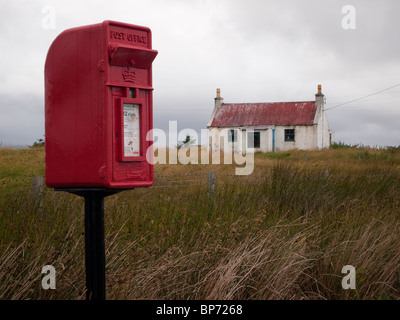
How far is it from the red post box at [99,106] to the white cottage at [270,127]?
34.6 metres

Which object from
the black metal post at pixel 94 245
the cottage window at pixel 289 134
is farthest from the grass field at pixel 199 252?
the cottage window at pixel 289 134

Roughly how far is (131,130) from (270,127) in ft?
118

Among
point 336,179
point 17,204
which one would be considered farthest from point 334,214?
point 17,204

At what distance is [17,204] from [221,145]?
112 ft

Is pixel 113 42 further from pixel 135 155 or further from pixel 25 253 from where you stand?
pixel 25 253

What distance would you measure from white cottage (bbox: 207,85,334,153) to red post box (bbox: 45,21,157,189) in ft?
113

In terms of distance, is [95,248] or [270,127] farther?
[270,127]

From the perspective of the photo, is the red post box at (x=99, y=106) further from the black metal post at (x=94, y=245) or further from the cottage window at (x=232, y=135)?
the cottage window at (x=232, y=135)

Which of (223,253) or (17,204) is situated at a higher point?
(17,204)

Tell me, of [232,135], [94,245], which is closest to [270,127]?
[232,135]

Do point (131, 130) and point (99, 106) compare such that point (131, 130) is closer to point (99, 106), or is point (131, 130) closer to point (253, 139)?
point (99, 106)

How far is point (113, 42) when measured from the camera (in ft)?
13.0

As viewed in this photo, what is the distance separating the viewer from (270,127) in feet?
130
